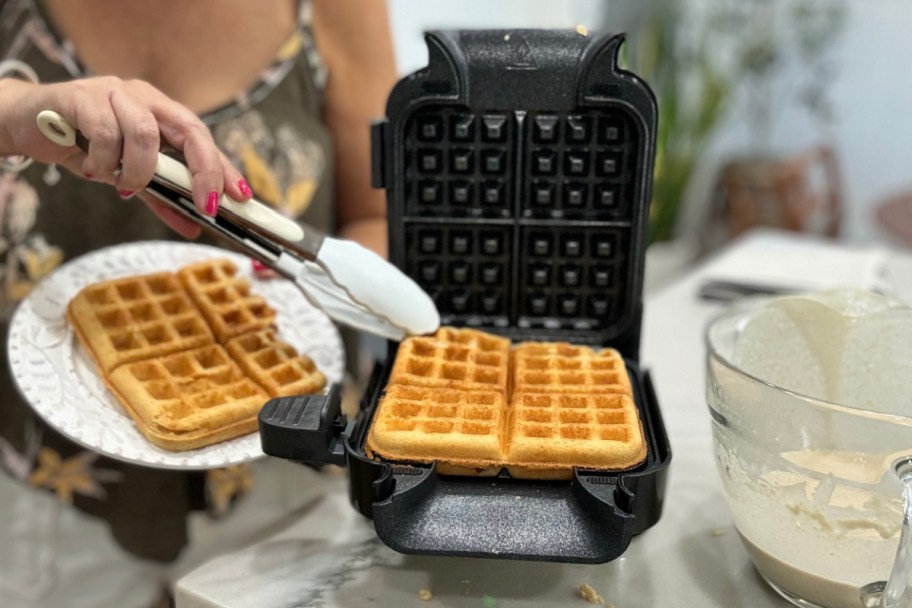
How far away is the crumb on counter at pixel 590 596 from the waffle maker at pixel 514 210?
0.10 meters

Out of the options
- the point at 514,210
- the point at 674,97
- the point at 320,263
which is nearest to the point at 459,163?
the point at 514,210

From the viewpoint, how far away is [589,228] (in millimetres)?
973

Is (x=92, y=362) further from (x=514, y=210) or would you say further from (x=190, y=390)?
(x=514, y=210)

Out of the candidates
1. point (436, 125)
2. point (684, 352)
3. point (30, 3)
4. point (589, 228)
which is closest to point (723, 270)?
point (684, 352)

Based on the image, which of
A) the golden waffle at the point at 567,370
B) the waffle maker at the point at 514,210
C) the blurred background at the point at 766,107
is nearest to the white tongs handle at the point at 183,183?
the waffle maker at the point at 514,210

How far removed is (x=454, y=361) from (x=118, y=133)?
410 millimetres

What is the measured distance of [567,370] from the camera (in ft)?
2.98

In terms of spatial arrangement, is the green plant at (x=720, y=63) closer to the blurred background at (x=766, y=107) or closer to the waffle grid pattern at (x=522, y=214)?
the blurred background at (x=766, y=107)

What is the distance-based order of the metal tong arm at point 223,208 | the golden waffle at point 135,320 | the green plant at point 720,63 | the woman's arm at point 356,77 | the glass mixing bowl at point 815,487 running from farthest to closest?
1. the green plant at point 720,63
2. the woman's arm at point 356,77
3. the golden waffle at point 135,320
4. the metal tong arm at point 223,208
5. the glass mixing bowl at point 815,487

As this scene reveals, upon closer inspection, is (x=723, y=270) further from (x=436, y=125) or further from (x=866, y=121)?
(x=866, y=121)

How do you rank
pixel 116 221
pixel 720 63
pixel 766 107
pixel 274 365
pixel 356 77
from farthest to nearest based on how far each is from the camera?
1. pixel 720 63
2. pixel 766 107
3. pixel 356 77
4. pixel 116 221
5. pixel 274 365

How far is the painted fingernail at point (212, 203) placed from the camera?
2.66 feet

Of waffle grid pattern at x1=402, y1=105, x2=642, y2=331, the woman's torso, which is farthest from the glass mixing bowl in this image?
the woman's torso

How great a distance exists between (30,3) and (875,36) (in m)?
3.68
